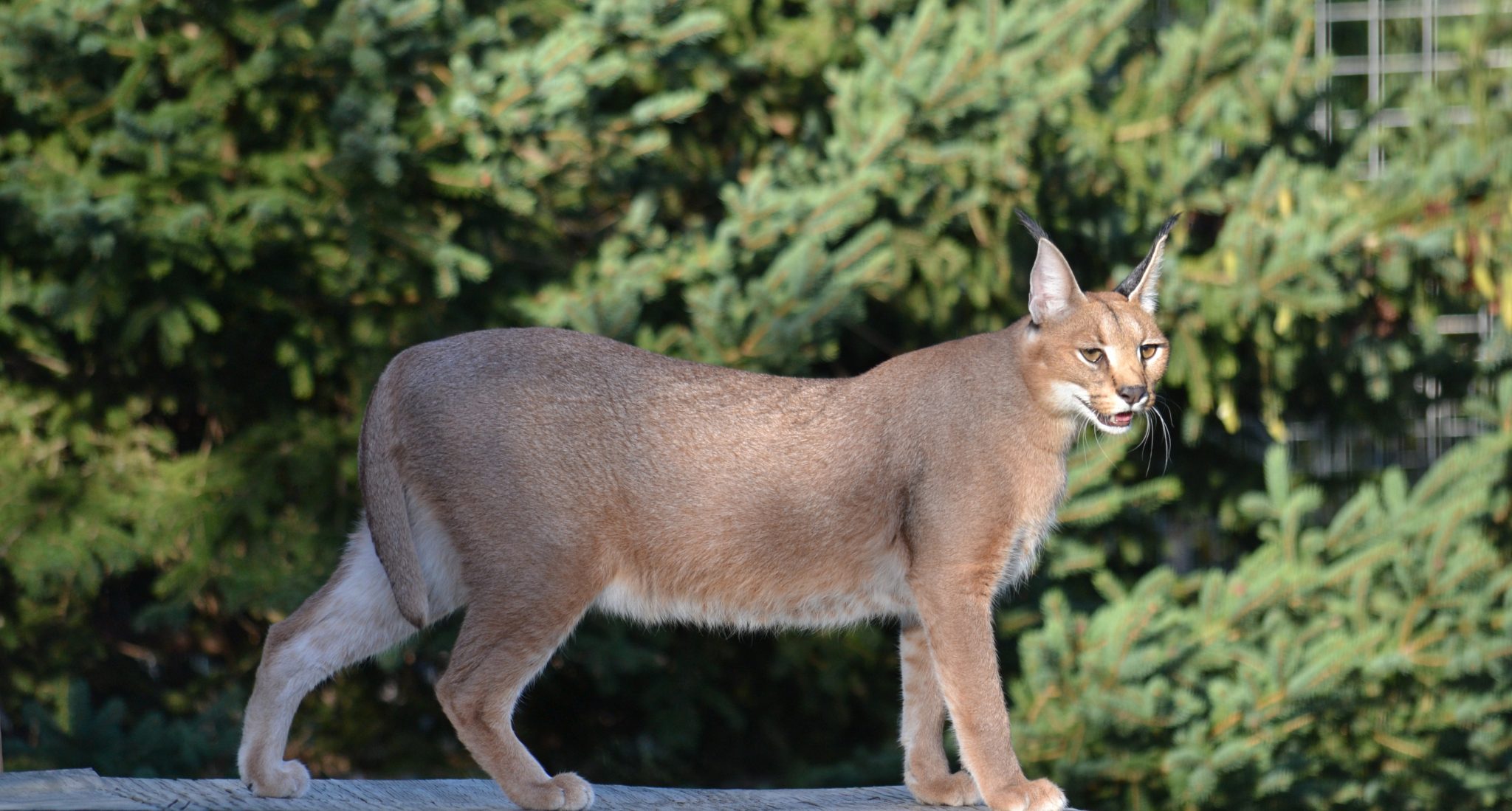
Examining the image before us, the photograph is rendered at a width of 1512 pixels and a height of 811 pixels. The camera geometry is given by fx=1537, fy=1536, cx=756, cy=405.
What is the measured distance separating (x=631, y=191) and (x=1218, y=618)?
322 centimetres

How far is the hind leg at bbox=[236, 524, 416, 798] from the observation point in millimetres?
4336

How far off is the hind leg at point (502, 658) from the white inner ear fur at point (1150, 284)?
187 centimetres

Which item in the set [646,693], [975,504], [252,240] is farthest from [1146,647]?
[252,240]

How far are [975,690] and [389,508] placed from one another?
172 centimetres

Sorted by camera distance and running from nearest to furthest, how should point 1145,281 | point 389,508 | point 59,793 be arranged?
point 59,793 < point 389,508 < point 1145,281

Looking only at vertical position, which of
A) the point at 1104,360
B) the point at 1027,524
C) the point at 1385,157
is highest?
the point at 1385,157

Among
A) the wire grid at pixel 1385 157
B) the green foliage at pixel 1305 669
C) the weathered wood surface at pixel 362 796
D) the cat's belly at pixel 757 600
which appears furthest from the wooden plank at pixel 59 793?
the wire grid at pixel 1385 157

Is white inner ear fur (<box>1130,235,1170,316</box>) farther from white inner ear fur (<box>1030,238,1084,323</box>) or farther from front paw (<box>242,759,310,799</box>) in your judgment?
front paw (<box>242,759,310,799</box>)

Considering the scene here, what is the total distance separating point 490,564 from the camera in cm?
418

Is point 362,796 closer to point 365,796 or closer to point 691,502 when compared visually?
point 365,796

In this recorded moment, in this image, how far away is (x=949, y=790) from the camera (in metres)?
4.70

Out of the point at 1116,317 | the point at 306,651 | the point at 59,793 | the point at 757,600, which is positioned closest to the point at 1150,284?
the point at 1116,317

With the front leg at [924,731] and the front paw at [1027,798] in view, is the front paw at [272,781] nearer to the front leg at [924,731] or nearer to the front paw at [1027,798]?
the front leg at [924,731]

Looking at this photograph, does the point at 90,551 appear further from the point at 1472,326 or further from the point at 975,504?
the point at 1472,326
